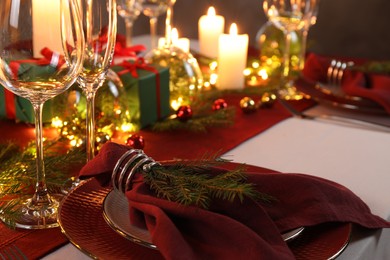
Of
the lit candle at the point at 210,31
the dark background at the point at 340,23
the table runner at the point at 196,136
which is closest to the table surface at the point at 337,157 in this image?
the table runner at the point at 196,136

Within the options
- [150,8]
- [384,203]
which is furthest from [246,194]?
[150,8]

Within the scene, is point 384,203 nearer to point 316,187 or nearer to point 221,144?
point 316,187

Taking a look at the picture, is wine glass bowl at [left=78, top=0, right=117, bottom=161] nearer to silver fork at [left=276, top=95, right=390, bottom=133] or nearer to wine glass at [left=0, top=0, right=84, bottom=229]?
wine glass at [left=0, top=0, right=84, bottom=229]

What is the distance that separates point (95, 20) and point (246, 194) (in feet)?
1.04

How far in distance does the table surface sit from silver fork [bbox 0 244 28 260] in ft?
0.13

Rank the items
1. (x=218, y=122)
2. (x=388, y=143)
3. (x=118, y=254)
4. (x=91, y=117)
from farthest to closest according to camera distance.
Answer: (x=218, y=122) → (x=388, y=143) → (x=91, y=117) → (x=118, y=254)

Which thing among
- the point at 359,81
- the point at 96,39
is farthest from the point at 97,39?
the point at 359,81

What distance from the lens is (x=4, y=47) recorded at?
71 centimetres

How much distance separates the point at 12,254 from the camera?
687 mm

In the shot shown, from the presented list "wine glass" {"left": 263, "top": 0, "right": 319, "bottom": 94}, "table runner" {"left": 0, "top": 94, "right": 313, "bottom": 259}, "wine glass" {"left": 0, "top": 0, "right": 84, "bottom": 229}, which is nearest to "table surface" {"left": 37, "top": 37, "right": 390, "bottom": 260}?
"table runner" {"left": 0, "top": 94, "right": 313, "bottom": 259}

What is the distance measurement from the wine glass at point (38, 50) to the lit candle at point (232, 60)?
2.52 feet

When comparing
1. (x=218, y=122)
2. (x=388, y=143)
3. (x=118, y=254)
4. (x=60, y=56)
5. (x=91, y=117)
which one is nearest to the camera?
(x=118, y=254)

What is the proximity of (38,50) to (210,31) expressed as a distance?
1027mm

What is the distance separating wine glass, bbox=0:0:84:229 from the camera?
27.9 inches
